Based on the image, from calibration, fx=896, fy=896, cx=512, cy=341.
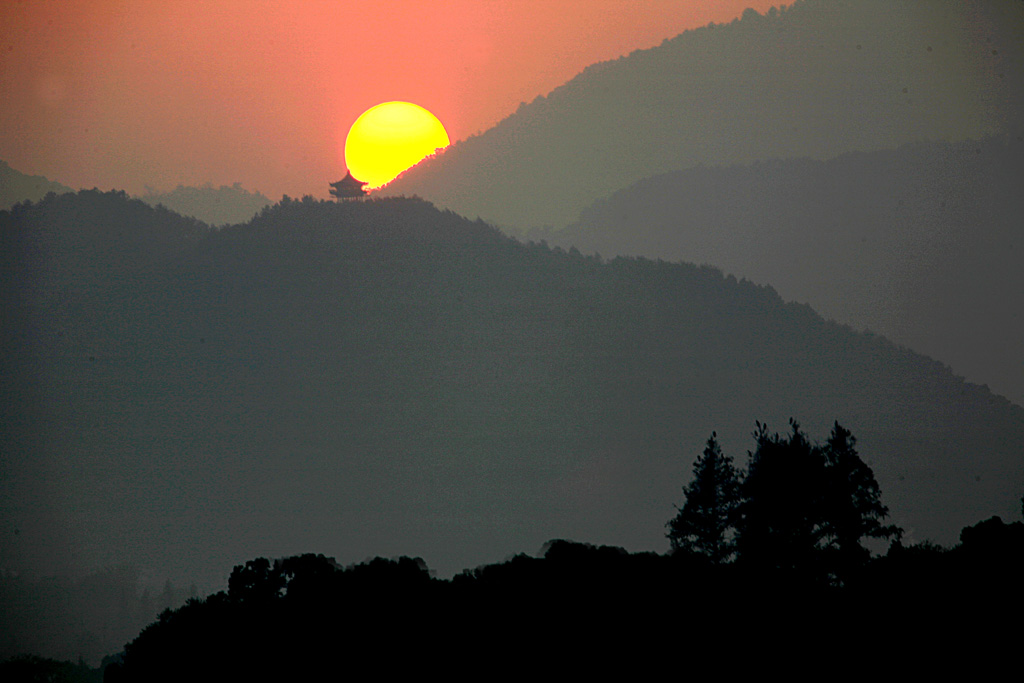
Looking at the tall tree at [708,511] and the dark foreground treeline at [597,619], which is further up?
the tall tree at [708,511]

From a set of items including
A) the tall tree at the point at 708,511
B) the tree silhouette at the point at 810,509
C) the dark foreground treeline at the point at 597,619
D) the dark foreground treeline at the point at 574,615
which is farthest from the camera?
the tall tree at the point at 708,511

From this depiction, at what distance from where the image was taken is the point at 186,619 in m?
22.1

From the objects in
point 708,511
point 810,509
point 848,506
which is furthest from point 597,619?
point 708,511

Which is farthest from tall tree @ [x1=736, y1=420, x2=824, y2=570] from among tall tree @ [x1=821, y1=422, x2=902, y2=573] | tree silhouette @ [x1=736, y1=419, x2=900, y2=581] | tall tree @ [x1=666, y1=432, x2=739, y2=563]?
tall tree @ [x1=666, y1=432, x2=739, y2=563]

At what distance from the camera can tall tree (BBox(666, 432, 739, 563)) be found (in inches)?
1109

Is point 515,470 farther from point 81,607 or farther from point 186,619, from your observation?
point 186,619

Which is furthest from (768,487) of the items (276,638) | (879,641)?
(276,638)

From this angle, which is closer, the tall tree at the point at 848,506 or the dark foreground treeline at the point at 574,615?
the dark foreground treeline at the point at 574,615

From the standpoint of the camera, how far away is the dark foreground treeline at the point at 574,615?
18016 millimetres

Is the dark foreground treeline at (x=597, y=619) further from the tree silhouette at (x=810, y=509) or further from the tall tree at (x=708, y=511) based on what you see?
the tall tree at (x=708, y=511)

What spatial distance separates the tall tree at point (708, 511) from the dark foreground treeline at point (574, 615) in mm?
5471

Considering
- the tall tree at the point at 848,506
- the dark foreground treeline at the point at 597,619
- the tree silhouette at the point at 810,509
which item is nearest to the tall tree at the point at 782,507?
the tree silhouette at the point at 810,509

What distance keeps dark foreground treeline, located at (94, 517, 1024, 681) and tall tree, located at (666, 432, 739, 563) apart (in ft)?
18.0

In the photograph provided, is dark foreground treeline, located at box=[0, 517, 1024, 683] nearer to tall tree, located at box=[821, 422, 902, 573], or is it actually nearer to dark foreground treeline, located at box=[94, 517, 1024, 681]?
dark foreground treeline, located at box=[94, 517, 1024, 681]
